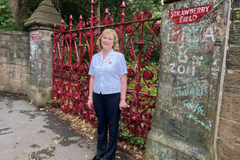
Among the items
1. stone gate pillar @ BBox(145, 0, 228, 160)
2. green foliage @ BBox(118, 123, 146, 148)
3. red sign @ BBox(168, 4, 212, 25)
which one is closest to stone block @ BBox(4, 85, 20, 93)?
green foliage @ BBox(118, 123, 146, 148)

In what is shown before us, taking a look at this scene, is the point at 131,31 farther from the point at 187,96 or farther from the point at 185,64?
the point at 187,96

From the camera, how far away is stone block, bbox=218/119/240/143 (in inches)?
62.4

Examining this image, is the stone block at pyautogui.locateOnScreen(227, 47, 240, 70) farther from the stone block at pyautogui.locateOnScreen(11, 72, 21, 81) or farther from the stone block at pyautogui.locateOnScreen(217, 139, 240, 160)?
the stone block at pyautogui.locateOnScreen(11, 72, 21, 81)

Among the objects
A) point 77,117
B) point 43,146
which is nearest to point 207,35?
point 43,146

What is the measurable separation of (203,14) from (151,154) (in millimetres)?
1693

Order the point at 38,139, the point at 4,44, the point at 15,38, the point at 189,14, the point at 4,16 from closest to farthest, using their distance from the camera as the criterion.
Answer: the point at 189,14
the point at 38,139
the point at 15,38
the point at 4,44
the point at 4,16

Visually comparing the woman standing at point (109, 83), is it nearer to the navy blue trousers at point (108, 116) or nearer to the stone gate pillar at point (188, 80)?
the navy blue trousers at point (108, 116)

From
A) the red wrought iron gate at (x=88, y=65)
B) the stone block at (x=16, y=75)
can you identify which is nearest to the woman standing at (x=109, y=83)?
the red wrought iron gate at (x=88, y=65)

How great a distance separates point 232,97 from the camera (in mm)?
1598

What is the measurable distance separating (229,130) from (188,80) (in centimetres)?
60

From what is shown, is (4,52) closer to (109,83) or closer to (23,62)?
(23,62)

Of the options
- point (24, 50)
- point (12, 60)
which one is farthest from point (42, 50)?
point (12, 60)

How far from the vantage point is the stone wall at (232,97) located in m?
1.56

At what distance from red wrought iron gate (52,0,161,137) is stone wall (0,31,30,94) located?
1.39 meters
